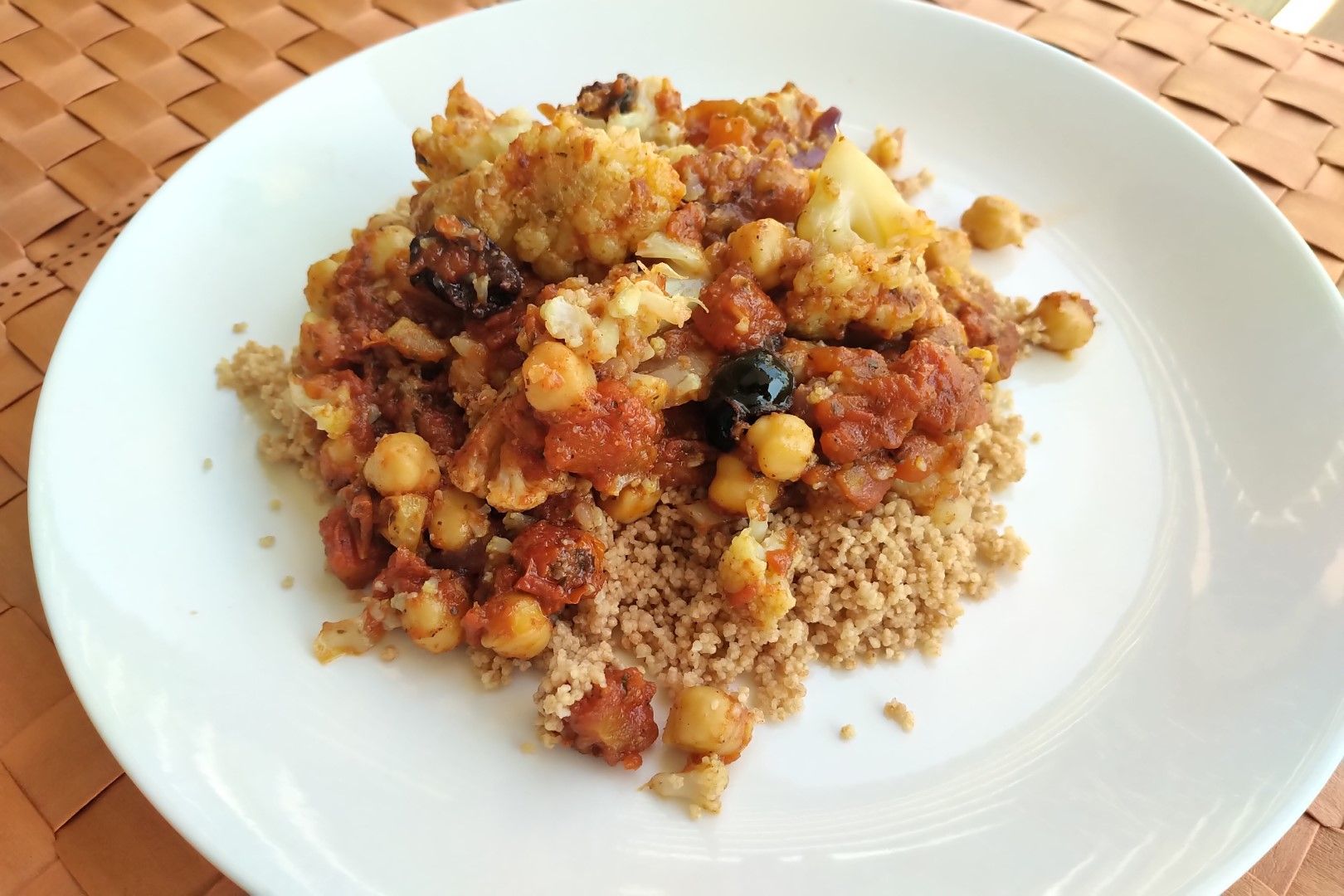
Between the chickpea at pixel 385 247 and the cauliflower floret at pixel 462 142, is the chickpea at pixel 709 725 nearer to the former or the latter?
the chickpea at pixel 385 247

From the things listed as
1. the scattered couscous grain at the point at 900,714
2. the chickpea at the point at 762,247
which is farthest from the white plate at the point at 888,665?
the chickpea at the point at 762,247

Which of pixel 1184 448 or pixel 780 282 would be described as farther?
pixel 1184 448

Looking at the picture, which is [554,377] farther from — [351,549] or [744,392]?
[351,549]

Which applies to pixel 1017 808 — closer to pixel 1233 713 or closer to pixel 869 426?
pixel 1233 713

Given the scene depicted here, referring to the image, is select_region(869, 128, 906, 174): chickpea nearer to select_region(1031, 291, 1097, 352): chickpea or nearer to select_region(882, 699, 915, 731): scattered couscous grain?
select_region(1031, 291, 1097, 352): chickpea

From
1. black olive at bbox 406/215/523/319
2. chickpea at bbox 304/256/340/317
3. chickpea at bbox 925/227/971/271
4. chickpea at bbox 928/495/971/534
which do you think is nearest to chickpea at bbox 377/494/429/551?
black olive at bbox 406/215/523/319

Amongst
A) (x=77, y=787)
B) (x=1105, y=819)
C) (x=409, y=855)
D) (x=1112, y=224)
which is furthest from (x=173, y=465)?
(x=1112, y=224)
